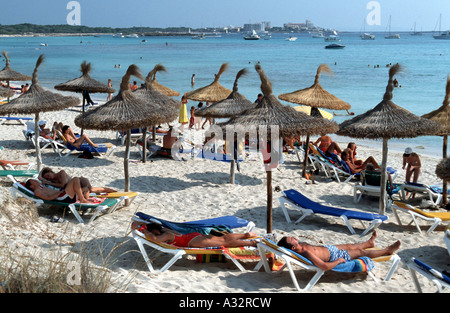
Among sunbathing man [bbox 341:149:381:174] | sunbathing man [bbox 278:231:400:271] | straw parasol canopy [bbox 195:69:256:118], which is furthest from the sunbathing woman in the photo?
sunbathing man [bbox 278:231:400:271]

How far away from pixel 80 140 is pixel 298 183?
5.15 meters

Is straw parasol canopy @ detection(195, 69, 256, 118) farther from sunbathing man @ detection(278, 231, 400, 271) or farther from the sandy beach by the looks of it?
sunbathing man @ detection(278, 231, 400, 271)

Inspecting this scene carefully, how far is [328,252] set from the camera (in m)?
5.16

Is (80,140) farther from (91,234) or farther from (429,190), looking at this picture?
(429,190)

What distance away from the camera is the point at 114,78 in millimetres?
42000

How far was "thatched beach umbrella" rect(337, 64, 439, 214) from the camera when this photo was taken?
7.07 metres

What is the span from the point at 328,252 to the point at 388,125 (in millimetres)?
2779

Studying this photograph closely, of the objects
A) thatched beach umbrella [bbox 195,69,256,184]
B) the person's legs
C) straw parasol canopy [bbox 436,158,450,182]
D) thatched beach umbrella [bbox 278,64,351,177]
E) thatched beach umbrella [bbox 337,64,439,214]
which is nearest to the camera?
the person's legs

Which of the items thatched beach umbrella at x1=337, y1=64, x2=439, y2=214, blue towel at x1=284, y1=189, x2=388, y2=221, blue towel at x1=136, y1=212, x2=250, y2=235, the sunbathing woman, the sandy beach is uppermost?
thatched beach umbrella at x1=337, y1=64, x2=439, y2=214

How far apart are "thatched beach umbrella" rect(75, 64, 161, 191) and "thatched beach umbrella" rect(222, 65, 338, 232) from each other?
1.60 metres

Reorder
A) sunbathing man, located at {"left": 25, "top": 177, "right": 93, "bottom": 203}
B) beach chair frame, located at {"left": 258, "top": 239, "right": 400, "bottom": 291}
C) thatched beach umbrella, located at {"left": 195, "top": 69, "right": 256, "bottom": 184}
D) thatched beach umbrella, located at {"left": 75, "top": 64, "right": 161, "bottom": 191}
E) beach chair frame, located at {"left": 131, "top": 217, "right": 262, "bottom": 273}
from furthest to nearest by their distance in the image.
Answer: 1. thatched beach umbrella, located at {"left": 195, "top": 69, "right": 256, "bottom": 184}
2. thatched beach umbrella, located at {"left": 75, "top": 64, "right": 161, "bottom": 191}
3. sunbathing man, located at {"left": 25, "top": 177, "right": 93, "bottom": 203}
4. beach chair frame, located at {"left": 131, "top": 217, "right": 262, "bottom": 273}
5. beach chair frame, located at {"left": 258, "top": 239, "right": 400, "bottom": 291}

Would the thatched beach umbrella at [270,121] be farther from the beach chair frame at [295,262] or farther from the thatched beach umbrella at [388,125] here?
the beach chair frame at [295,262]

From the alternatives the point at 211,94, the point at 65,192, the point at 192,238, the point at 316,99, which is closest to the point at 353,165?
the point at 316,99

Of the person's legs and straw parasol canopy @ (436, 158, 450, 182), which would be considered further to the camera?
straw parasol canopy @ (436, 158, 450, 182)
